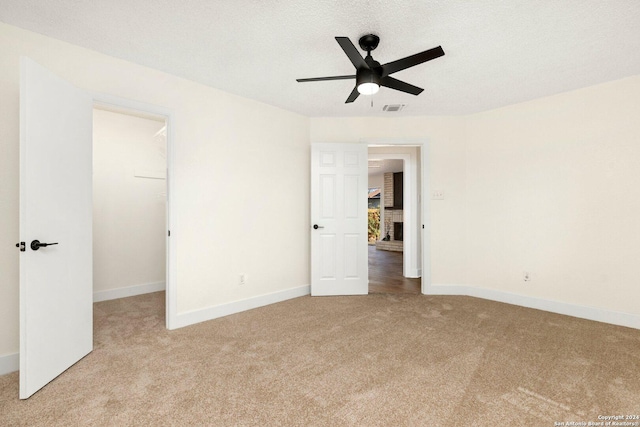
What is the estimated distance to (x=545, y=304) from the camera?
11.9 ft

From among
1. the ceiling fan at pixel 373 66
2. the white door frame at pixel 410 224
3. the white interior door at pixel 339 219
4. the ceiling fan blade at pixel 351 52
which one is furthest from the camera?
the white door frame at pixel 410 224

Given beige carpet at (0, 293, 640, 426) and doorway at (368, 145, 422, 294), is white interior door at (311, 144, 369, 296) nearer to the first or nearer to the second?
doorway at (368, 145, 422, 294)

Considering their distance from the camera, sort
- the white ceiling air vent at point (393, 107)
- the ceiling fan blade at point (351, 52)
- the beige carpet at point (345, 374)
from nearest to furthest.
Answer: the beige carpet at point (345, 374) → the ceiling fan blade at point (351, 52) → the white ceiling air vent at point (393, 107)

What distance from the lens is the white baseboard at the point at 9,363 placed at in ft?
7.14

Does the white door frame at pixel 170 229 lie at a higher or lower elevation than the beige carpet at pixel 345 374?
higher

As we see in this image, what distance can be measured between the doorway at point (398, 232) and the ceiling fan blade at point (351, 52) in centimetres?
316

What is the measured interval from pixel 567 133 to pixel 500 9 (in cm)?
221

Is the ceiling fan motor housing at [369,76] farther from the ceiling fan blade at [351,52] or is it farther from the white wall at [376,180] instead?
the white wall at [376,180]

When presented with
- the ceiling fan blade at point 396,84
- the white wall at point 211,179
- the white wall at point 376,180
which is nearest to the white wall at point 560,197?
the ceiling fan blade at point 396,84

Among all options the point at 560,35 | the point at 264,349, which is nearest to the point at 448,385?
the point at 264,349

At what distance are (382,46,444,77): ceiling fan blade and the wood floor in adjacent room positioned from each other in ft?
10.1

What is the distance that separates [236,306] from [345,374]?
1780mm

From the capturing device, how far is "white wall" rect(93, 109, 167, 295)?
4074 mm

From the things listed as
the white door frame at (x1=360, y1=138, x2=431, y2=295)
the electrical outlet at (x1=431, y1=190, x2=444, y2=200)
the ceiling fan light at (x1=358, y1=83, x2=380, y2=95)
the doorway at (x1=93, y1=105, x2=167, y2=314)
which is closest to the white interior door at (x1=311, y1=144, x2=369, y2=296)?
the white door frame at (x1=360, y1=138, x2=431, y2=295)
